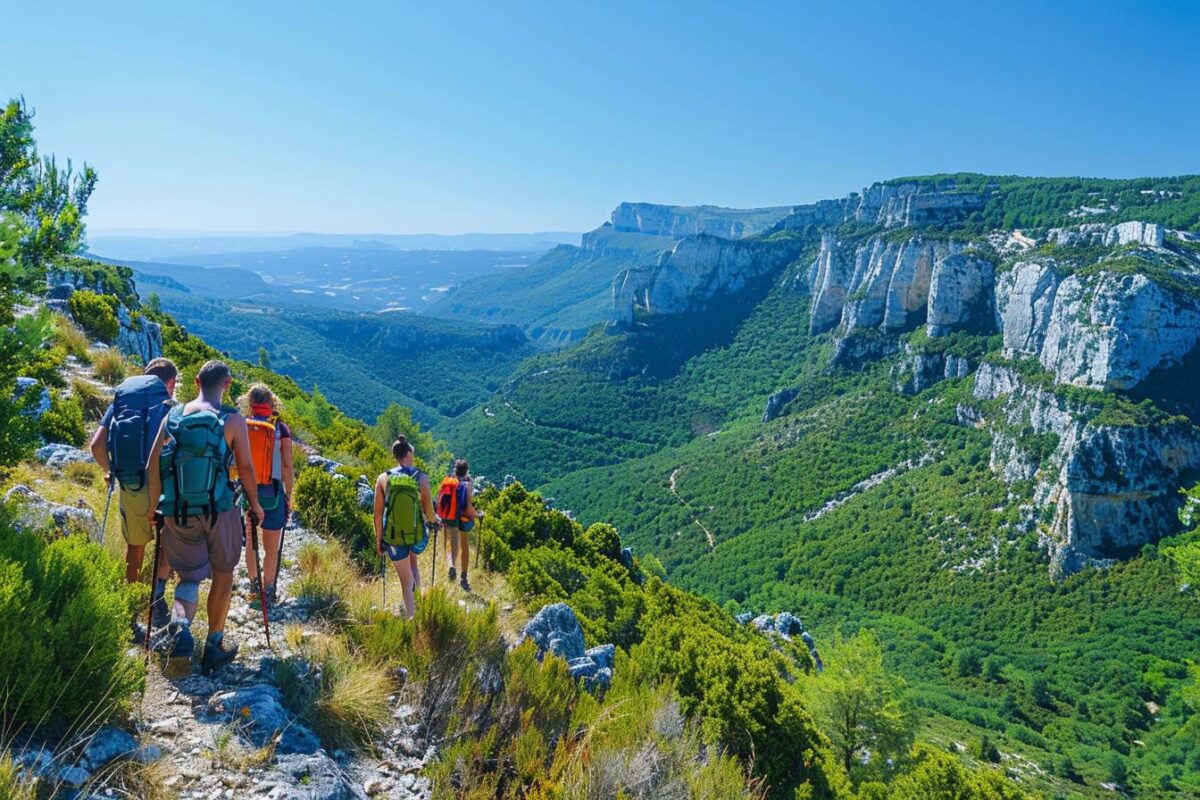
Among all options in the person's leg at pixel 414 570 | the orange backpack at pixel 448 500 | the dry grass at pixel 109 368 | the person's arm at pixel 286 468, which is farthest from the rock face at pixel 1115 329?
the dry grass at pixel 109 368

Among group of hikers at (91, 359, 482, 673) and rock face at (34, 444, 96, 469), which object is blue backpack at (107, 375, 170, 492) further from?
rock face at (34, 444, 96, 469)

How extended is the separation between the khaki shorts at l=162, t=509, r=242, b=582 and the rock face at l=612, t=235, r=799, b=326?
331ft

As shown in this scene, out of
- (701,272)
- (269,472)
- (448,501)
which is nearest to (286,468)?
(269,472)

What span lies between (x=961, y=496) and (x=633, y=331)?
63.4 meters

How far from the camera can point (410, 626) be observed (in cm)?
489

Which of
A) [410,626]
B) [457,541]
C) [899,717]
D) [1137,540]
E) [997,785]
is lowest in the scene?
[1137,540]

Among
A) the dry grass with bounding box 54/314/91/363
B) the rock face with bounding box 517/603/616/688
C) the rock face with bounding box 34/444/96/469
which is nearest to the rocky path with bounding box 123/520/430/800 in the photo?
the rock face with bounding box 517/603/616/688

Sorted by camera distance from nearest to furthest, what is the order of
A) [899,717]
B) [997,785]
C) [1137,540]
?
[997,785]
[899,717]
[1137,540]

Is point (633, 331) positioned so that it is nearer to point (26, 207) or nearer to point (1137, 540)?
point (1137, 540)

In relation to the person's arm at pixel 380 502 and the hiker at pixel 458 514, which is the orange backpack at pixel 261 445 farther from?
the hiker at pixel 458 514

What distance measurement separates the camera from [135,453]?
4.31m

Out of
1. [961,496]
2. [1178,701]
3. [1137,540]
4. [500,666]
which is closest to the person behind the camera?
[500,666]

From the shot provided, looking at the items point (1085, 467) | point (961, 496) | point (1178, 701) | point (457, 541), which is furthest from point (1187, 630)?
point (457, 541)

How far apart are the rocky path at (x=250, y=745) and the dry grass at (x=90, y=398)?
25.0ft
